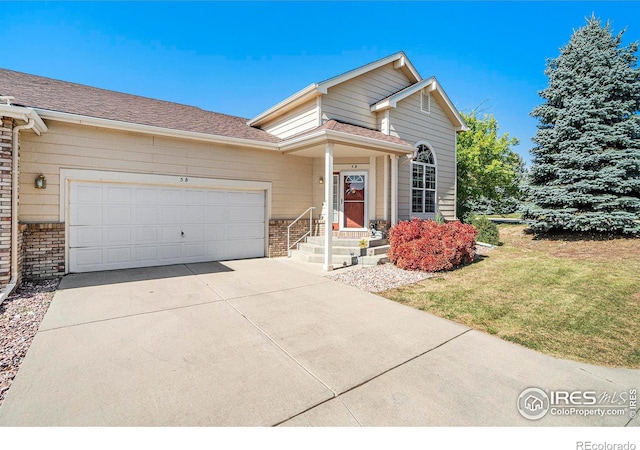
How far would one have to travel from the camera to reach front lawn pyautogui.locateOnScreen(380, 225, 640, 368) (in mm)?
3908

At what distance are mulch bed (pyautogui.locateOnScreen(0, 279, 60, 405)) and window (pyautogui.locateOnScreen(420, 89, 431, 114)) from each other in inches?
490

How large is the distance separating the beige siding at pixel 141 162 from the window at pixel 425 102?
16.8 ft

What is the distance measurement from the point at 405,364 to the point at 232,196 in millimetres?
7488

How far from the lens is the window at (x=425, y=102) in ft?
38.2

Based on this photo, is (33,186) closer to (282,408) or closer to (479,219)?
(282,408)

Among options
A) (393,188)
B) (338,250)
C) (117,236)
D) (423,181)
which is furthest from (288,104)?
(117,236)

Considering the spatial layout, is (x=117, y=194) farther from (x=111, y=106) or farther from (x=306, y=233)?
(x=306, y=233)

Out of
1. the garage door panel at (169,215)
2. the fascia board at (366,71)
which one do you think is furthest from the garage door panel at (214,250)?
the fascia board at (366,71)

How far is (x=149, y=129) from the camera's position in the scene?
7.58 metres

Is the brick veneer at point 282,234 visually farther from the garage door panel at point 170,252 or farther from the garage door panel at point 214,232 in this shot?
the garage door panel at point 170,252

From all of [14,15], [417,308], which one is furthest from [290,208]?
[14,15]

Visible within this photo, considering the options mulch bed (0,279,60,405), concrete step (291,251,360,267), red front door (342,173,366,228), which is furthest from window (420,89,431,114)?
mulch bed (0,279,60,405)

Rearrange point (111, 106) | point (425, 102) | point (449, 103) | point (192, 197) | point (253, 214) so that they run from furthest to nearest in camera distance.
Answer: point (449, 103), point (425, 102), point (253, 214), point (192, 197), point (111, 106)

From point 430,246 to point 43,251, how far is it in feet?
30.2
